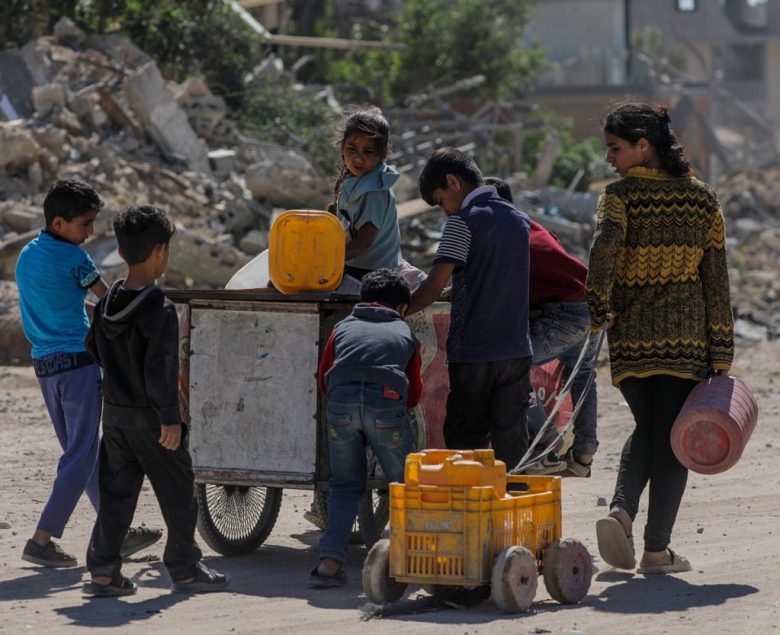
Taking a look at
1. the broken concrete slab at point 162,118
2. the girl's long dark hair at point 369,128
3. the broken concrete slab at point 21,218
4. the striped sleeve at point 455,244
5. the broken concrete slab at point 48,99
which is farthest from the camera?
the broken concrete slab at point 162,118

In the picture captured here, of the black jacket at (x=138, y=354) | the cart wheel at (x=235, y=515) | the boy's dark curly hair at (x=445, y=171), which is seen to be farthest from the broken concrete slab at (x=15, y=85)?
the black jacket at (x=138, y=354)

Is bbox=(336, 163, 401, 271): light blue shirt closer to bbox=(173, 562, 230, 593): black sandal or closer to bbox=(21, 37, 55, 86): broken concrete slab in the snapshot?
bbox=(173, 562, 230, 593): black sandal

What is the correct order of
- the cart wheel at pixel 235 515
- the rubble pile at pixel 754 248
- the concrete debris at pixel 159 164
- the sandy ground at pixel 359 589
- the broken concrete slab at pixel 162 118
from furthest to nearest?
the rubble pile at pixel 754 248, the broken concrete slab at pixel 162 118, the concrete debris at pixel 159 164, the cart wheel at pixel 235 515, the sandy ground at pixel 359 589

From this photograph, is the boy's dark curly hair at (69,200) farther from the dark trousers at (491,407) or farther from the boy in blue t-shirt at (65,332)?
the dark trousers at (491,407)

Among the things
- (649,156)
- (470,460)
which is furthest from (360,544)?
(649,156)

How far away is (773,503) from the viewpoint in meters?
7.83

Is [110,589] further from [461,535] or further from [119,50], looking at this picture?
[119,50]

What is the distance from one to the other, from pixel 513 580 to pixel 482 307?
1285 millimetres

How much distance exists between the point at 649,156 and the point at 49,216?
261cm

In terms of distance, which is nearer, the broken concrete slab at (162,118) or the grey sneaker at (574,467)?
the grey sneaker at (574,467)

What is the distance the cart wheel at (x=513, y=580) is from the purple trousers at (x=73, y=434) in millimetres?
2016

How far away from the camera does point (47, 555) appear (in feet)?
20.0

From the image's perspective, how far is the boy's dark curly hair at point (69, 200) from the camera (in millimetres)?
5957

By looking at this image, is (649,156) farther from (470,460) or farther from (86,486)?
(86,486)
